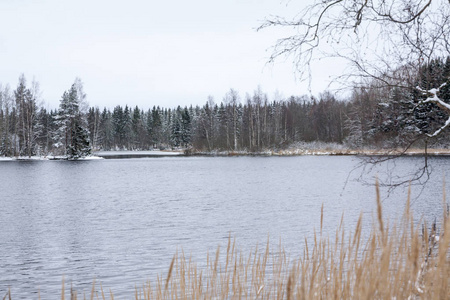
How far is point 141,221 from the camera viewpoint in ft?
47.3

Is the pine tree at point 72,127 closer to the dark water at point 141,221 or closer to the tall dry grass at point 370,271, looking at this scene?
the dark water at point 141,221

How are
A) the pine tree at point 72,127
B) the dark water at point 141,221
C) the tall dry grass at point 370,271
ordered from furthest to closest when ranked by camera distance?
the pine tree at point 72,127, the dark water at point 141,221, the tall dry grass at point 370,271

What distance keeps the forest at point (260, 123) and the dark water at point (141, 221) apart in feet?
5.81

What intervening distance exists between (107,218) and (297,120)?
6302cm

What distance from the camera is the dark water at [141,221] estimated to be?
8.84 meters

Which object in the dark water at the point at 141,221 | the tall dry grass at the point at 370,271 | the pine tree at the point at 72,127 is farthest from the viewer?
the pine tree at the point at 72,127

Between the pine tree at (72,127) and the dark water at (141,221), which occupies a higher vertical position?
the pine tree at (72,127)

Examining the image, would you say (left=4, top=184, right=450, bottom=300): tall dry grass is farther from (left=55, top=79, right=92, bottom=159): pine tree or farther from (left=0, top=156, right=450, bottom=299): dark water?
(left=55, top=79, right=92, bottom=159): pine tree

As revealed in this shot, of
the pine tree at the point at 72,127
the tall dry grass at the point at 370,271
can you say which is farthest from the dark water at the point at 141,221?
the pine tree at the point at 72,127

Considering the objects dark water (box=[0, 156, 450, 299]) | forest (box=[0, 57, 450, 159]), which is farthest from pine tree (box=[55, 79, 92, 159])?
dark water (box=[0, 156, 450, 299])

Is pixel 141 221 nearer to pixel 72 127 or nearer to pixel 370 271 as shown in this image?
pixel 370 271

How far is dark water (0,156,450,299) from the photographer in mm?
8836

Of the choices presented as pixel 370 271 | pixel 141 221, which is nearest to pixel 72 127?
pixel 141 221

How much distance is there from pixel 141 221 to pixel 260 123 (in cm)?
5405
